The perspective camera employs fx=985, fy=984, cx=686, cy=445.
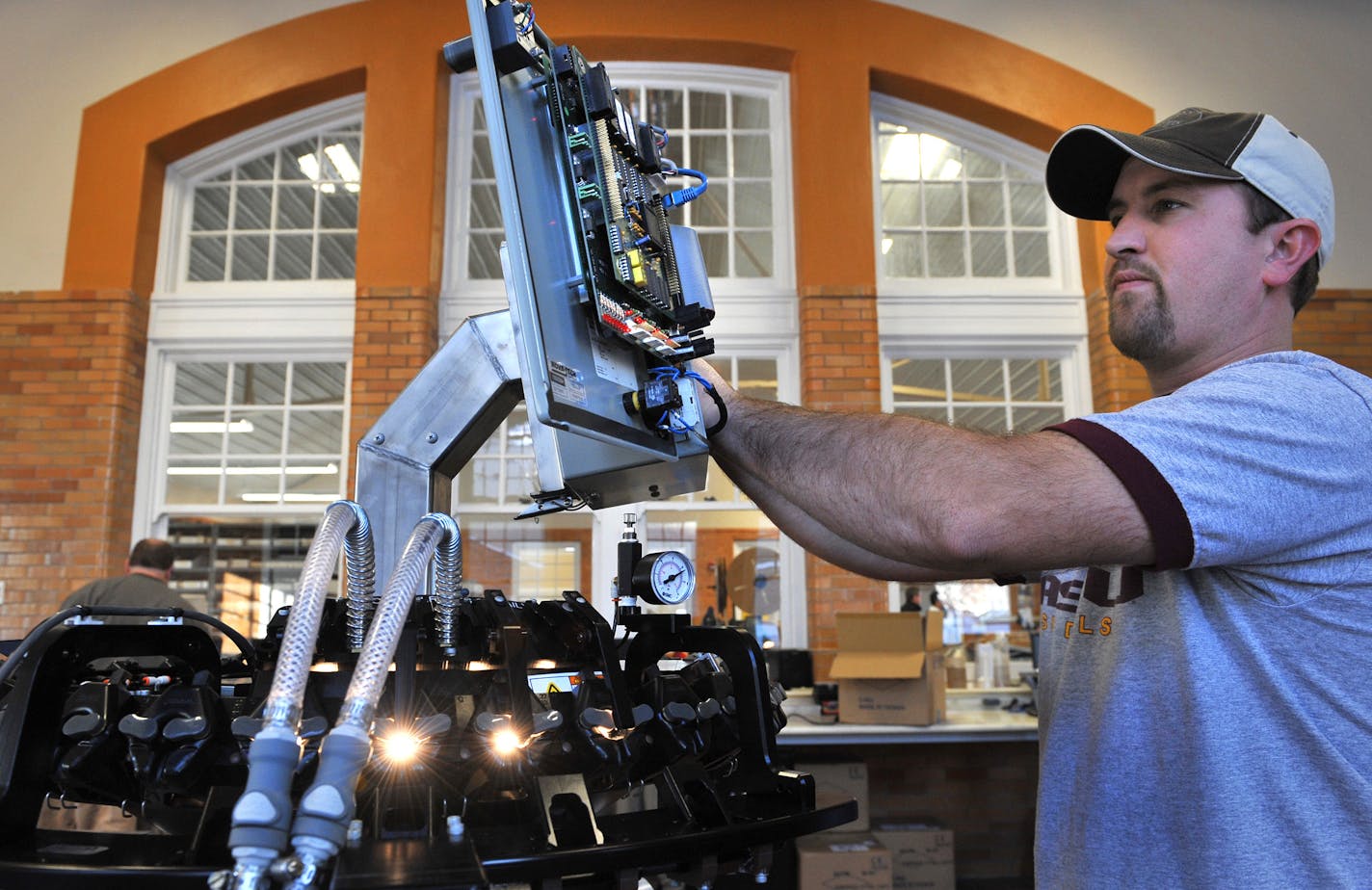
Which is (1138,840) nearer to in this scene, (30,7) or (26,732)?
(26,732)

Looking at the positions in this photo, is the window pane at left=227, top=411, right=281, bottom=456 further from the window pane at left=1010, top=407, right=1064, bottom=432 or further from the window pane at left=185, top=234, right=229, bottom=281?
the window pane at left=1010, top=407, right=1064, bottom=432

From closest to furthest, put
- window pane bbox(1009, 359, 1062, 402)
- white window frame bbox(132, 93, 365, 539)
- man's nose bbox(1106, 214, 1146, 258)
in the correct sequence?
man's nose bbox(1106, 214, 1146, 258) → white window frame bbox(132, 93, 365, 539) → window pane bbox(1009, 359, 1062, 402)

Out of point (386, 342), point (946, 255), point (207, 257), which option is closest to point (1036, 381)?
point (946, 255)

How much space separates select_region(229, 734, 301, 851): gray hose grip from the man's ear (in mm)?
1227

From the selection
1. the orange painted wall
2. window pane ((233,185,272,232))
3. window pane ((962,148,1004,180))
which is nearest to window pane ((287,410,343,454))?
the orange painted wall

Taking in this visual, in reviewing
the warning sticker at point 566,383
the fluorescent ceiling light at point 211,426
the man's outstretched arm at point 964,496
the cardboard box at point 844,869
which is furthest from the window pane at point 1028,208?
the warning sticker at point 566,383

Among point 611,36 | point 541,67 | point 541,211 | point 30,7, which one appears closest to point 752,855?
point 541,211

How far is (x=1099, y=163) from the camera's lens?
1438 millimetres

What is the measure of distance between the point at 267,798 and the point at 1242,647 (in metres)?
1.00

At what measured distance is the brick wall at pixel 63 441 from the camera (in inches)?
216

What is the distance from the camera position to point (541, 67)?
1.02m

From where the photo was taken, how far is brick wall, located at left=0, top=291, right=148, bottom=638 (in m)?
5.48

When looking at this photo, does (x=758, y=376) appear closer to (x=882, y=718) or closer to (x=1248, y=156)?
(x=882, y=718)

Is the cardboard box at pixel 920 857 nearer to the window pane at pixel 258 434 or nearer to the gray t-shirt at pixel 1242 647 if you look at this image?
the gray t-shirt at pixel 1242 647
